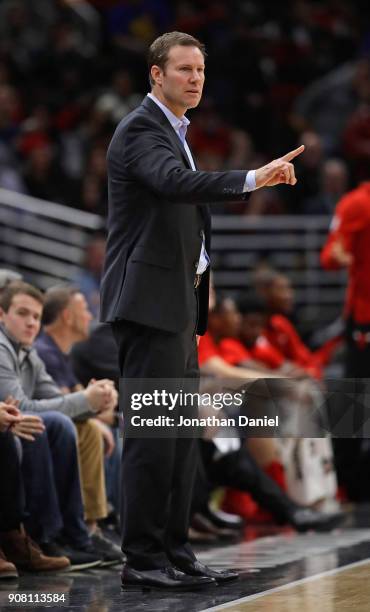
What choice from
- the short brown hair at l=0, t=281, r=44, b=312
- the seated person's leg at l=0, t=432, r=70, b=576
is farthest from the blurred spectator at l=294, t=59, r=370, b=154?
the seated person's leg at l=0, t=432, r=70, b=576

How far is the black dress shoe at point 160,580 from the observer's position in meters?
4.12

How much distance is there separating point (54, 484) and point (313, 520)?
198 centimetres

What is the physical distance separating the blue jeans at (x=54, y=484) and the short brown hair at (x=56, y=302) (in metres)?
0.85

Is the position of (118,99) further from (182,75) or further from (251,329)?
(182,75)

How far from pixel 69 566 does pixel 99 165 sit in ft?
20.4

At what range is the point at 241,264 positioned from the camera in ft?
35.1

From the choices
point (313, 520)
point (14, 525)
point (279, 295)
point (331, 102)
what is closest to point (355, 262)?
point (279, 295)

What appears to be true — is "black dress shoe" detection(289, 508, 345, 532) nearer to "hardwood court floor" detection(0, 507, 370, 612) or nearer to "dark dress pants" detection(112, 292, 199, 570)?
"hardwood court floor" detection(0, 507, 370, 612)

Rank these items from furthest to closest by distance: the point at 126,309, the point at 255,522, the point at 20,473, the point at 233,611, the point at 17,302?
the point at 255,522 < the point at 17,302 < the point at 20,473 < the point at 126,309 < the point at 233,611

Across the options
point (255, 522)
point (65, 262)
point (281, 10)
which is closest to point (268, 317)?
point (255, 522)

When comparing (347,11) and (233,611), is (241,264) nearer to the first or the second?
(347,11)

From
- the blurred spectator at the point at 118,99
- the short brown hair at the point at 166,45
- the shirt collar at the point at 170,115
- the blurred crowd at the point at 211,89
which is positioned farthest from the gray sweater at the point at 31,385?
the blurred spectator at the point at 118,99

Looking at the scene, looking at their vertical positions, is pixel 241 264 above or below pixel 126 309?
above

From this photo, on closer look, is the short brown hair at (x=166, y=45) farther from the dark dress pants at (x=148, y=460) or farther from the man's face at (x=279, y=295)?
the man's face at (x=279, y=295)
